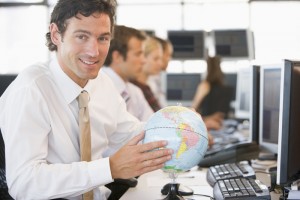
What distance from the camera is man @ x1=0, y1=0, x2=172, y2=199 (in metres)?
1.63

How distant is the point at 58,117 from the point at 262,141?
117cm

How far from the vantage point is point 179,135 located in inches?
61.3

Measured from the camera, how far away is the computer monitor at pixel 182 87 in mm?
5684

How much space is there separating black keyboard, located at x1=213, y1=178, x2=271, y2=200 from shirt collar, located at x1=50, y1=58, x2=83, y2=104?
0.66m

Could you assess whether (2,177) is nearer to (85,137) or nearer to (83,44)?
(85,137)

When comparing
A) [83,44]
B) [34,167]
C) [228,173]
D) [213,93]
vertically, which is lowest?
[213,93]

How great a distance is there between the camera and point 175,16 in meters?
8.53

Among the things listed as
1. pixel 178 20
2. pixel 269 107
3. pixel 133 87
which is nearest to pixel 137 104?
pixel 133 87

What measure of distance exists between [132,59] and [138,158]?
1.79 metres

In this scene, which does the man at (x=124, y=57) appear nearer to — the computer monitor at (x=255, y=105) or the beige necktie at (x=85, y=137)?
the computer monitor at (x=255, y=105)

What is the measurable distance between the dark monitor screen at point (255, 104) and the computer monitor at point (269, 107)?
0.06 meters

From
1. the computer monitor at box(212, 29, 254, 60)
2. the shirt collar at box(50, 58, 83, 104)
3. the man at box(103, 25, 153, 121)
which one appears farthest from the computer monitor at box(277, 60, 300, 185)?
the computer monitor at box(212, 29, 254, 60)

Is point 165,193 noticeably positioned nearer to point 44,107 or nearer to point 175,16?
point 44,107

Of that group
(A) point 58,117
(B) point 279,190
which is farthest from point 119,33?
(B) point 279,190
